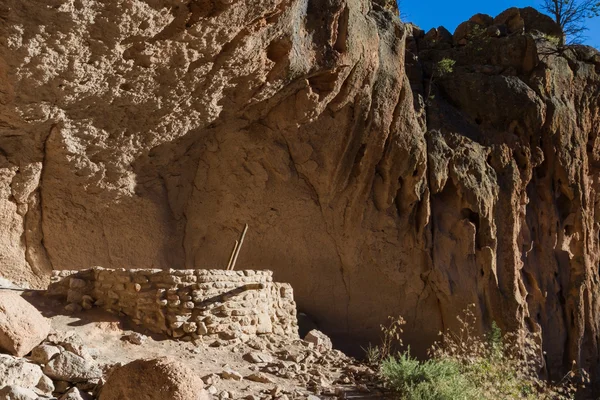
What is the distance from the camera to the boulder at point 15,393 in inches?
151

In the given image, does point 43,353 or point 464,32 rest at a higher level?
point 464,32

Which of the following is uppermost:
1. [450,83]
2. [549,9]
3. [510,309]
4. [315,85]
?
[549,9]

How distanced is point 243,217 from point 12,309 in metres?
5.71

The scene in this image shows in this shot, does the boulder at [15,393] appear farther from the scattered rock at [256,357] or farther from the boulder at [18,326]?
the scattered rock at [256,357]

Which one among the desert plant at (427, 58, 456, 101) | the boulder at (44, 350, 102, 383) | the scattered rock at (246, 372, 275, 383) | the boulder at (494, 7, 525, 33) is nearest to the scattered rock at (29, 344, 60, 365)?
the boulder at (44, 350, 102, 383)

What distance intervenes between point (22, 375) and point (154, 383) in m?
1.10

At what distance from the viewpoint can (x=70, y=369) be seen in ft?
14.6

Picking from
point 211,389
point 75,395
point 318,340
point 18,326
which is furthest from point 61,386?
point 318,340

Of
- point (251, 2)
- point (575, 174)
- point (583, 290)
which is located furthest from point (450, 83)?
point (251, 2)

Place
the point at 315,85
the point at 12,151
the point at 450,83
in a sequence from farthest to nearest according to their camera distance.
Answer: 1. the point at 450,83
2. the point at 315,85
3. the point at 12,151

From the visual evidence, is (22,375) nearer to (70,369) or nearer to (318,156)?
(70,369)

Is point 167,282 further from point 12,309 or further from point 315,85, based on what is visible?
point 315,85

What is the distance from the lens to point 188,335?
6.12 metres

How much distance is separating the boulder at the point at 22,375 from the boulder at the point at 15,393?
0.13 metres
